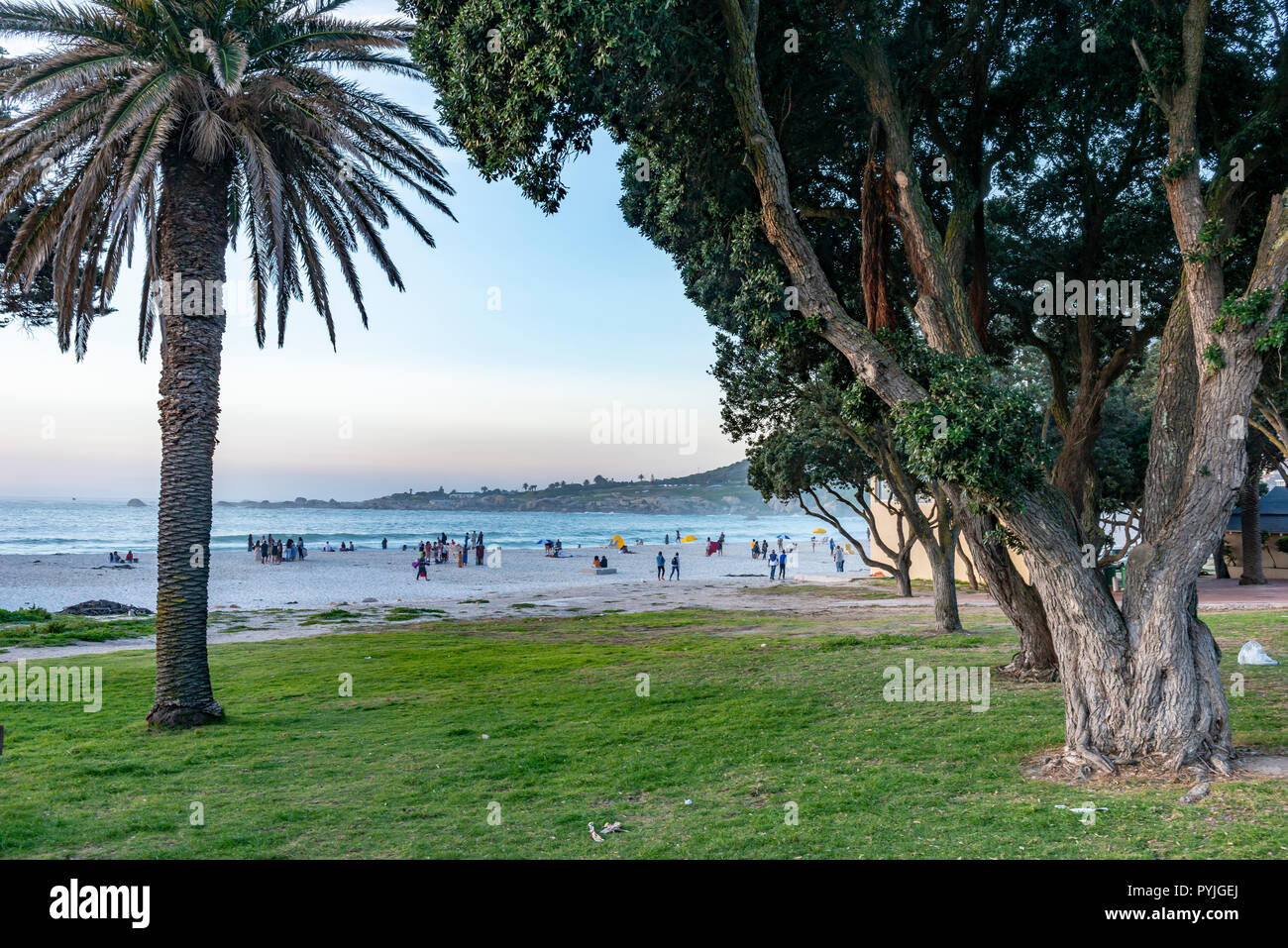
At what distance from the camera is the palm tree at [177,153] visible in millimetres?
9539

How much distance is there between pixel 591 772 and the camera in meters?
7.82

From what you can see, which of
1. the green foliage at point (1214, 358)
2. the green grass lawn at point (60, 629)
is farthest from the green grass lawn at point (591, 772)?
the green grass lawn at point (60, 629)

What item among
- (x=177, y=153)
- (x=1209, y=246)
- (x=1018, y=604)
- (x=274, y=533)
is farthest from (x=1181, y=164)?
(x=274, y=533)

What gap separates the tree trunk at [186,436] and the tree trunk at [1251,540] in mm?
31312

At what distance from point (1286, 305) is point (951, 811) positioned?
226 inches

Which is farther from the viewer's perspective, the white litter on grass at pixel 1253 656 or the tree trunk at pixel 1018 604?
the white litter on grass at pixel 1253 656

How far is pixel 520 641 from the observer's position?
60.4 ft

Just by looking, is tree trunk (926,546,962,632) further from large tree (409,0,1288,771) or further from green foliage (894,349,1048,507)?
green foliage (894,349,1048,507)

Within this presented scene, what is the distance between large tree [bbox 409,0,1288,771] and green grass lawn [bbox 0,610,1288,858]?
50.5 inches

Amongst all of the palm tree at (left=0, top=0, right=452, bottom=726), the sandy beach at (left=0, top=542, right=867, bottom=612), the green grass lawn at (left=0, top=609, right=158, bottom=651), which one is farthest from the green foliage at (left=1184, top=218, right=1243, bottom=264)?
the sandy beach at (left=0, top=542, right=867, bottom=612)

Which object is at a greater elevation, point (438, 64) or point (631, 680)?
point (438, 64)

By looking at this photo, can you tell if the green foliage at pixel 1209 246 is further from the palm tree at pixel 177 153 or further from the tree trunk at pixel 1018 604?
the palm tree at pixel 177 153

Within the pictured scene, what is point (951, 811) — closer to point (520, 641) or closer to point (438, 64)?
point (438, 64)

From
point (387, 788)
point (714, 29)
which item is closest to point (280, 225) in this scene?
point (714, 29)
